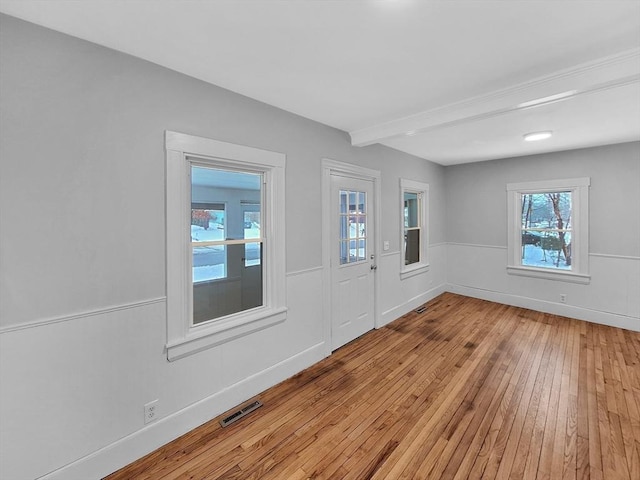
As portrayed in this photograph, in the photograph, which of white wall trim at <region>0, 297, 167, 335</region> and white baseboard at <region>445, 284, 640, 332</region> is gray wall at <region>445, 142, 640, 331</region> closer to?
white baseboard at <region>445, 284, 640, 332</region>

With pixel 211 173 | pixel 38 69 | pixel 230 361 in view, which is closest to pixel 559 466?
pixel 230 361

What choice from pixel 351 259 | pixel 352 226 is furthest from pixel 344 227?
pixel 351 259

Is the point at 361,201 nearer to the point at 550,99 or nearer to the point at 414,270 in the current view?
the point at 414,270

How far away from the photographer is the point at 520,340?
140 inches

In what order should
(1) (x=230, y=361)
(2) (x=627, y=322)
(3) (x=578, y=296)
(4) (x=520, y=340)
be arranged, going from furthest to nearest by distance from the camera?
1. (3) (x=578, y=296)
2. (2) (x=627, y=322)
3. (4) (x=520, y=340)
4. (1) (x=230, y=361)

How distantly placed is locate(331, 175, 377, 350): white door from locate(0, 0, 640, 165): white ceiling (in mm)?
1014

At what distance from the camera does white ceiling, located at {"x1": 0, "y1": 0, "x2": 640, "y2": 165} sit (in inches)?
56.1

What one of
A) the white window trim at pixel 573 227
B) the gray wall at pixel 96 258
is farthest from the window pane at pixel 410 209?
the gray wall at pixel 96 258

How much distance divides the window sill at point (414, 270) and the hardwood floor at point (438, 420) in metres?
1.18

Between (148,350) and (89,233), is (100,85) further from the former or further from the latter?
(148,350)

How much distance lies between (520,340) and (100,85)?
484 cm

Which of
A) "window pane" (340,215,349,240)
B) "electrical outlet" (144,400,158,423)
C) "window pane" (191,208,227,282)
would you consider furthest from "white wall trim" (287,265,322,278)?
"electrical outlet" (144,400,158,423)

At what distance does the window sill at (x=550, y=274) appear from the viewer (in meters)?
4.20

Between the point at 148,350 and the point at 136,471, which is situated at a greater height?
the point at 148,350
